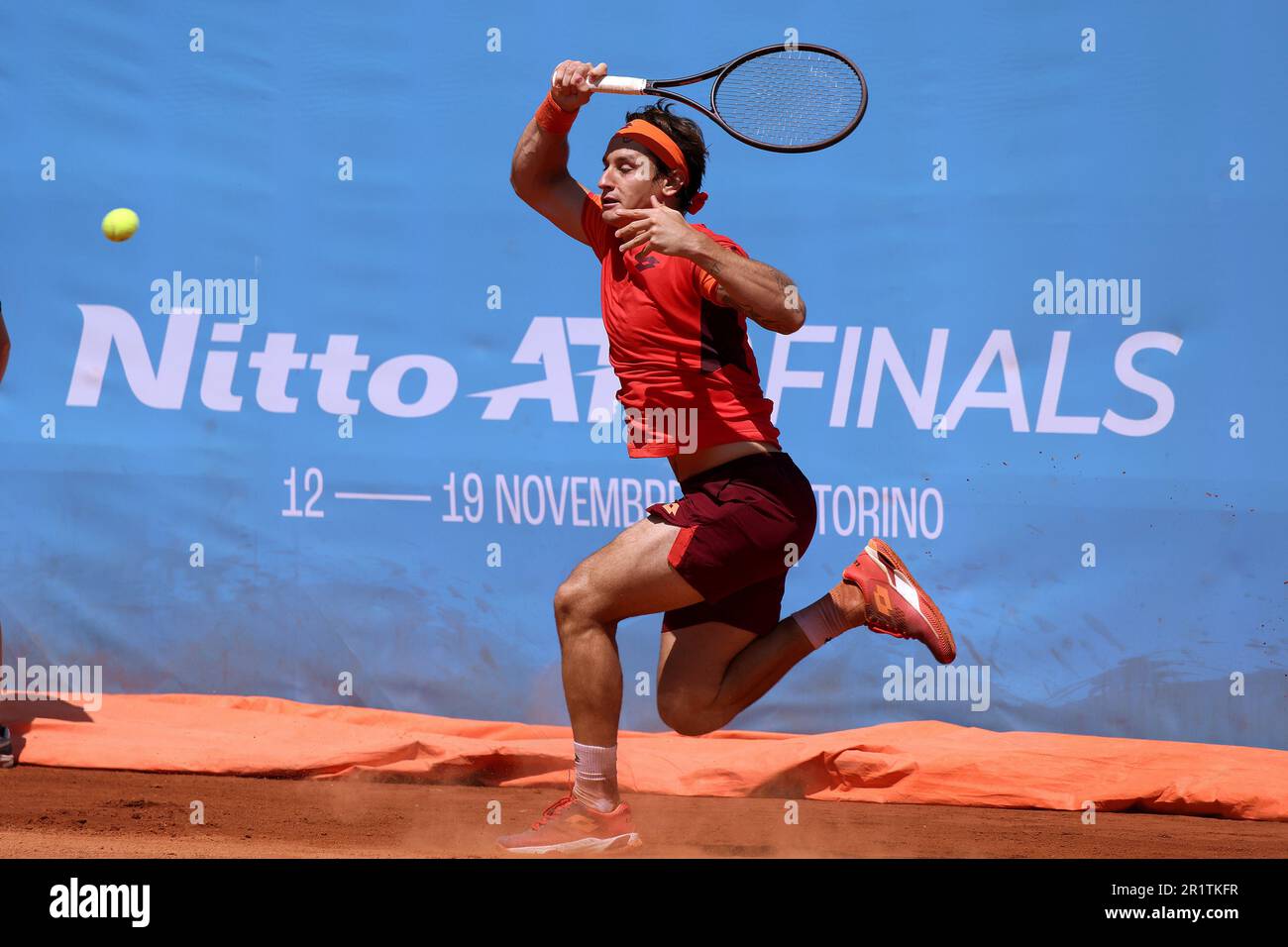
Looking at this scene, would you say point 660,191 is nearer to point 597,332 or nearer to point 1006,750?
point 597,332

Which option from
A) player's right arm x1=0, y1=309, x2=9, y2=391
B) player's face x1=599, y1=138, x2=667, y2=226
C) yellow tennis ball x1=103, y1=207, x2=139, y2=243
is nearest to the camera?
player's face x1=599, y1=138, x2=667, y2=226

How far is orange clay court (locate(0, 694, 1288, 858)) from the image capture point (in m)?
4.17

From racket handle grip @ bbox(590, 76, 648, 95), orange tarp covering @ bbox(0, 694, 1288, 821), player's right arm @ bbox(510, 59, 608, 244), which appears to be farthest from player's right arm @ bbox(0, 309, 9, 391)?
racket handle grip @ bbox(590, 76, 648, 95)

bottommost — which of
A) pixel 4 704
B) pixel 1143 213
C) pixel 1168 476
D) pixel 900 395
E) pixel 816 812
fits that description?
pixel 816 812

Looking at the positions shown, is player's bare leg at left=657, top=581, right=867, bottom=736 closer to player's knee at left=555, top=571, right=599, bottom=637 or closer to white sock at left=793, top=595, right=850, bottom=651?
white sock at left=793, top=595, right=850, bottom=651

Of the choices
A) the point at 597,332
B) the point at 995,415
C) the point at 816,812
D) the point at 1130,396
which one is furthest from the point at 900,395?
the point at 816,812

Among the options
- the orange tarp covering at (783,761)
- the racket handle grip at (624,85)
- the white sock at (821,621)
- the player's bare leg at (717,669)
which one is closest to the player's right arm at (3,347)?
the orange tarp covering at (783,761)

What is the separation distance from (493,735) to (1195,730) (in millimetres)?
2612

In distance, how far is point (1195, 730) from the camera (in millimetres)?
5059

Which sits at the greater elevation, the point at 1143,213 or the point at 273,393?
the point at 1143,213

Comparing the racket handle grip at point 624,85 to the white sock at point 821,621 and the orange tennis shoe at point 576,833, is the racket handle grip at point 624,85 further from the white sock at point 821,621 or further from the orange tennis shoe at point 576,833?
the orange tennis shoe at point 576,833

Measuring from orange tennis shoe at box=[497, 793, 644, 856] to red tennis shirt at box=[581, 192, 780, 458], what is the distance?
902 mm

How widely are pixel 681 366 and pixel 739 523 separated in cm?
42

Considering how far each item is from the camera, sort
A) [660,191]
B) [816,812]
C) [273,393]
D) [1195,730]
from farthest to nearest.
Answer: [273,393]
[1195,730]
[816,812]
[660,191]
